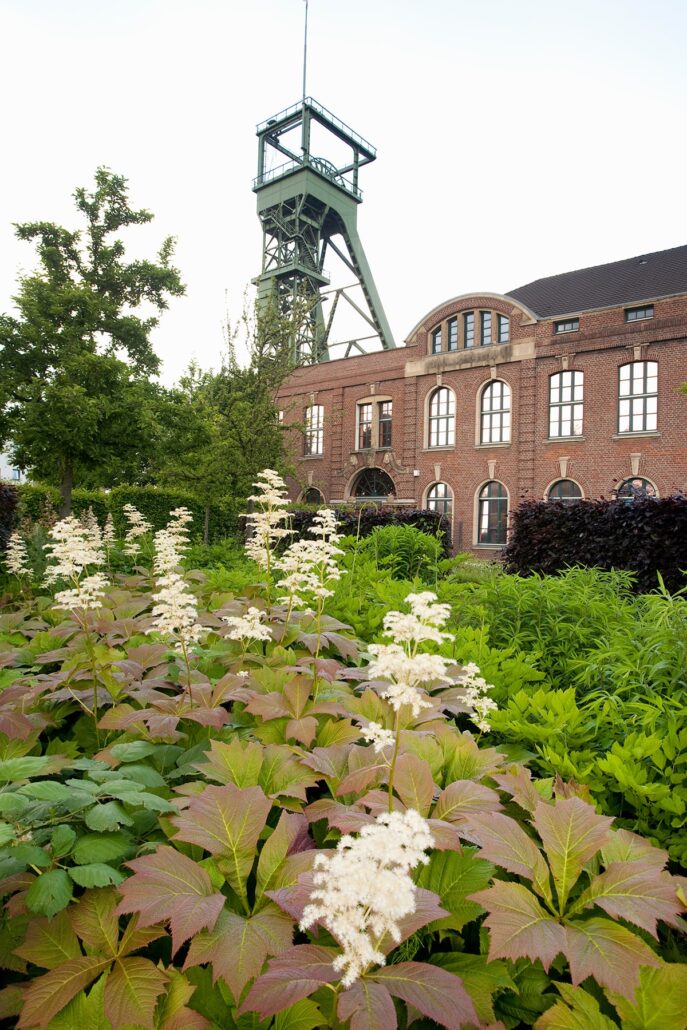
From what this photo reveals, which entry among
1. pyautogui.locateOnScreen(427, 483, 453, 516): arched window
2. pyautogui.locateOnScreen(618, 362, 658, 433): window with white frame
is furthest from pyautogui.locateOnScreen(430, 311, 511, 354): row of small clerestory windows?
pyautogui.locateOnScreen(427, 483, 453, 516): arched window

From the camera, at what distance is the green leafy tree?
14672 millimetres

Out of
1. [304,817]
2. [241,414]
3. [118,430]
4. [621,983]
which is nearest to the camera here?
[621,983]

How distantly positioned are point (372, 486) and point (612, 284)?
48.3 feet

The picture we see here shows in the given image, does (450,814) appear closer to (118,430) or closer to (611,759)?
(611,759)

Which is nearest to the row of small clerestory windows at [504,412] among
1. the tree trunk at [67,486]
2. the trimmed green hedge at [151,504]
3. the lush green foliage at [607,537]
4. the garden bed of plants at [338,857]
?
the trimmed green hedge at [151,504]

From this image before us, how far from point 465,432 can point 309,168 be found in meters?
25.4

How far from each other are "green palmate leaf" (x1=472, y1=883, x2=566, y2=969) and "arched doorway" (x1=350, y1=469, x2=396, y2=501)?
27.0m

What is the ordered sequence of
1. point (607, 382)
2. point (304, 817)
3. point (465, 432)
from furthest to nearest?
1. point (465, 432)
2. point (607, 382)
3. point (304, 817)

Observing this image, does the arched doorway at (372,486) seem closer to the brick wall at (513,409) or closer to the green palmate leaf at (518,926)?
the brick wall at (513,409)

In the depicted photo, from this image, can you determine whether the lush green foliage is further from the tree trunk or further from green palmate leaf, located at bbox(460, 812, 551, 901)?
the tree trunk

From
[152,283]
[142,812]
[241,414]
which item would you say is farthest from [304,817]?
[152,283]

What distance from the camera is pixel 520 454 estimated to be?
2392cm

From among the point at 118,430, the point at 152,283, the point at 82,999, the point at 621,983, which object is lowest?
the point at 82,999

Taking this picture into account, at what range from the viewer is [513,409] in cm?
2439
